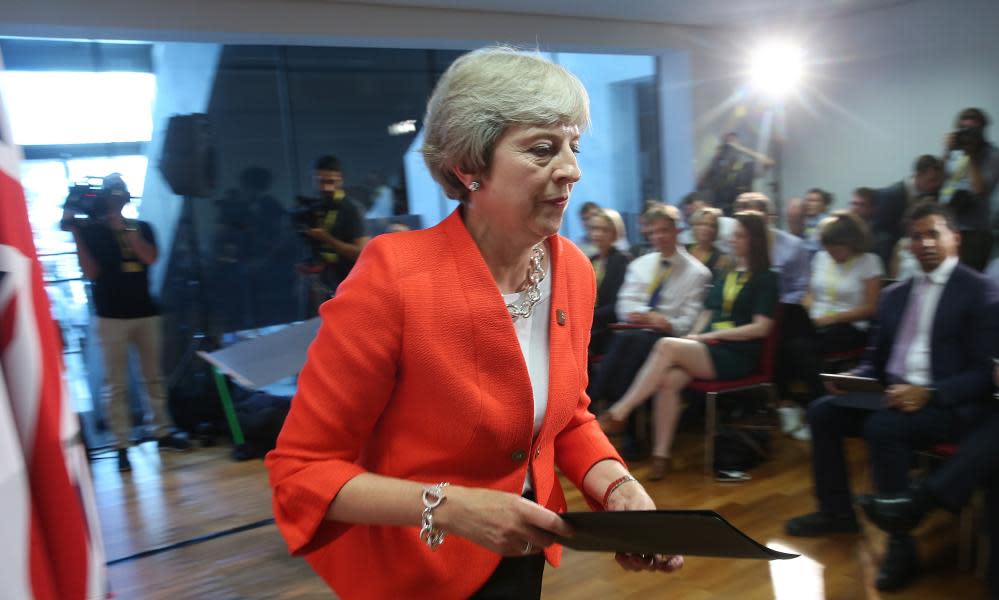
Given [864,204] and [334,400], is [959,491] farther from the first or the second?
[864,204]

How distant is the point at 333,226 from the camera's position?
493cm

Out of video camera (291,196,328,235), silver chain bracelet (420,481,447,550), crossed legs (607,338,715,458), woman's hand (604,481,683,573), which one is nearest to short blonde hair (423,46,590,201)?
silver chain bracelet (420,481,447,550)

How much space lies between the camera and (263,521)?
3867 mm

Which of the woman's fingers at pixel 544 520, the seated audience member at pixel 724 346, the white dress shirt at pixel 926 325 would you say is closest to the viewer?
the woman's fingers at pixel 544 520

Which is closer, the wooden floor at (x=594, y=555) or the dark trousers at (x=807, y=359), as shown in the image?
the wooden floor at (x=594, y=555)

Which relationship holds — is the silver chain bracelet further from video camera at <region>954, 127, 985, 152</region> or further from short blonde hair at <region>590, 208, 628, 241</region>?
video camera at <region>954, 127, 985, 152</region>

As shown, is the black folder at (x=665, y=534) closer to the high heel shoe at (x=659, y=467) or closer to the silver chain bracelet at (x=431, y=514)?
the silver chain bracelet at (x=431, y=514)

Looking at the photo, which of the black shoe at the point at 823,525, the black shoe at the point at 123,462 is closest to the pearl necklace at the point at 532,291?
the black shoe at the point at 823,525

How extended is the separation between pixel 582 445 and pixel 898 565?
86.7 inches

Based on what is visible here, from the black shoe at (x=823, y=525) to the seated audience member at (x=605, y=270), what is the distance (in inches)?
74.9

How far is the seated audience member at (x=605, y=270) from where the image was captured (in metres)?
5.09

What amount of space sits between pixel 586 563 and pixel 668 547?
2.46 meters

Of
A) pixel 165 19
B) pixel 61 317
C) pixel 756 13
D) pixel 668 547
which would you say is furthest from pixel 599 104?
pixel 668 547

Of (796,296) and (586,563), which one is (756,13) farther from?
(586,563)
